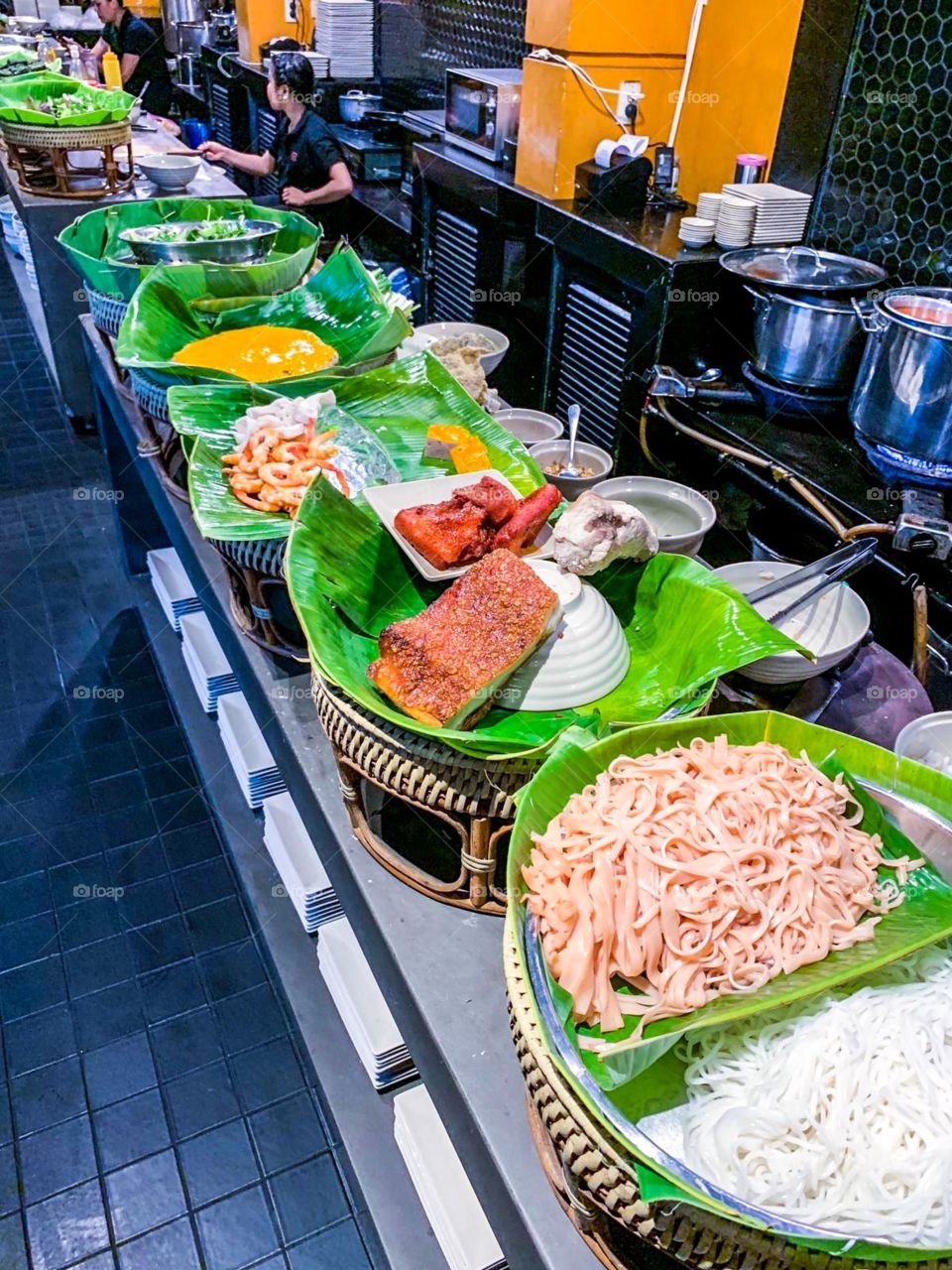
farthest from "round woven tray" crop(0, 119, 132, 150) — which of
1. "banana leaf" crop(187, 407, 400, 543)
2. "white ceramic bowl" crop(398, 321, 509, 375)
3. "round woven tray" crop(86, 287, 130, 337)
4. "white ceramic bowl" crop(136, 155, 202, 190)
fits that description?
"banana leaf" crop(187, 407, 400, 543)

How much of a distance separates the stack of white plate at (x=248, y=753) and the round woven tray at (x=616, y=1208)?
1.61m

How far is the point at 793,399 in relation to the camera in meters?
3.13

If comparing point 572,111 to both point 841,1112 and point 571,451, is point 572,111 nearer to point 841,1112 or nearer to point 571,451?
point 571,451

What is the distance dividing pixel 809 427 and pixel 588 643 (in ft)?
6.70

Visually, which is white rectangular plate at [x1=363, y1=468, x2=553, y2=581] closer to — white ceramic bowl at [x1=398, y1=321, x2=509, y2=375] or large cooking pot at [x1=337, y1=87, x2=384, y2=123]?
white ceramic bowl at [x1=398, y1=321, x2=509, y2=375]

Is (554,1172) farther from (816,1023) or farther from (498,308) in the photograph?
(498,308)

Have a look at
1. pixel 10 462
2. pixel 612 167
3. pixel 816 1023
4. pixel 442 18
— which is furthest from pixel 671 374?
pixel 442 18

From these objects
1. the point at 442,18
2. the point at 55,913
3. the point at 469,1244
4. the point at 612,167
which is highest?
the point at 442,18

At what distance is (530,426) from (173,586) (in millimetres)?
1936

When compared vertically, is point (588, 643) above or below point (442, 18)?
below

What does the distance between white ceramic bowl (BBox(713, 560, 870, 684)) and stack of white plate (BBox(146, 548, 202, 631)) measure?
2.24 metres

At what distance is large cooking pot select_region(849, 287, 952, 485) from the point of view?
238 cm

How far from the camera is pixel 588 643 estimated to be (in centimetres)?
154

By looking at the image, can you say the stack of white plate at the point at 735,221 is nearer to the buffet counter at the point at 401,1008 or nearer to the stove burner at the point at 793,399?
the stove burner at the point at 793,399
